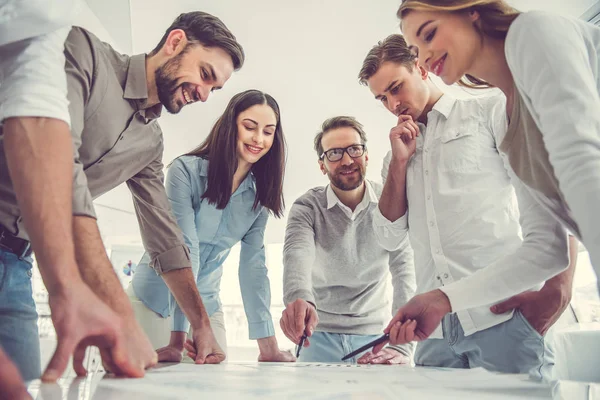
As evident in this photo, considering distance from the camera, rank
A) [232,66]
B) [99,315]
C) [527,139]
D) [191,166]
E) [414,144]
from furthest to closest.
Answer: [191,166], [232,66], [414,144], [527,139], [99,315]

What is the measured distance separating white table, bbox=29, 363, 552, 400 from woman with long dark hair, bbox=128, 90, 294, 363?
54cm

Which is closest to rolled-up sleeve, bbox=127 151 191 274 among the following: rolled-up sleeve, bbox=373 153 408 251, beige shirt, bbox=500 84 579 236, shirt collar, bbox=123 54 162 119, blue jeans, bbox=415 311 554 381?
shirt collar, bbox=123 54 162 119

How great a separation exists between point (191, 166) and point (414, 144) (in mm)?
547

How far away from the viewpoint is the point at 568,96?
14.4 inches

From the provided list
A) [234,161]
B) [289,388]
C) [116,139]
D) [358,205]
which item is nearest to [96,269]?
[289,388]

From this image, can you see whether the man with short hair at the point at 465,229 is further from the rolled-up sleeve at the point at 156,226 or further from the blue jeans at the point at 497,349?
the rolled-up sleeve at the point at 156,226

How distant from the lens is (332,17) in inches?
56.5

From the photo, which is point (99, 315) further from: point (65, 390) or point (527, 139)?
point (527, 139)

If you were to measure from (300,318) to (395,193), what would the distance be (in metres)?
0.34

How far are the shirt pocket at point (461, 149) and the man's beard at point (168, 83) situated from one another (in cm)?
55

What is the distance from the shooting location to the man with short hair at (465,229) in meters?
0.61

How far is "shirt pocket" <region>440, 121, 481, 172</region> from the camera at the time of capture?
81cm

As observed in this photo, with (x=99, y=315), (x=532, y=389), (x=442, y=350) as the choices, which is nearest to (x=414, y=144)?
(x=442, y=350)

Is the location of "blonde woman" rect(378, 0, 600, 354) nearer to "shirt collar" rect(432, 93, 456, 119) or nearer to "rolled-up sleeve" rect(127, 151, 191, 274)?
"shirt collar" rect(432, 93, 456, 119)
